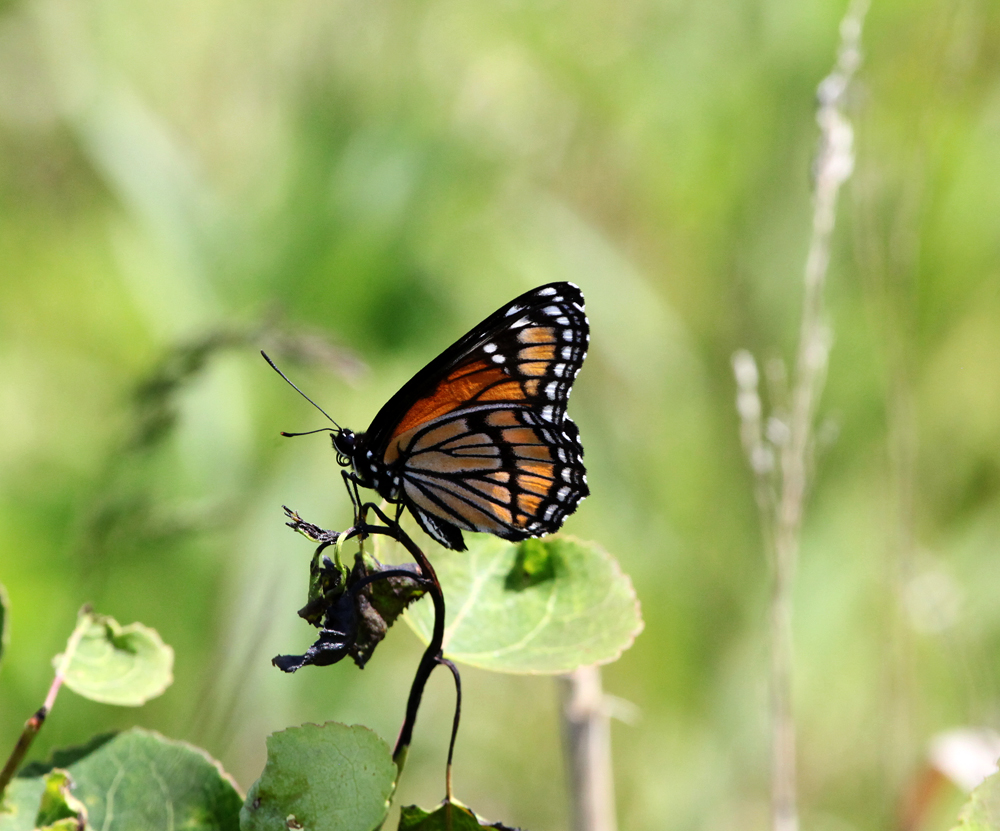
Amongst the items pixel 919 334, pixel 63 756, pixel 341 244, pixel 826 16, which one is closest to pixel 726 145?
pixel 826 16

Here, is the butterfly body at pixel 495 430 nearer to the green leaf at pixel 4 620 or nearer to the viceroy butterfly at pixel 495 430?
the viceroy butterfly at pixel 495 430

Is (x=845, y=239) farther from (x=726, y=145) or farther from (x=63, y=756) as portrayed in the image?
(x=63, y=756)

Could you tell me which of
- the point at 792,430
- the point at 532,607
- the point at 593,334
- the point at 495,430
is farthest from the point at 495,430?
the point at 593,334

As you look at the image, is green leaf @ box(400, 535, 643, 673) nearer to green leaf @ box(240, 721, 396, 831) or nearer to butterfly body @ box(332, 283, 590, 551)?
green leaf @ box(240, 721, 396, 831)

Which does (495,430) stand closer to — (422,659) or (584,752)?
(584,752)

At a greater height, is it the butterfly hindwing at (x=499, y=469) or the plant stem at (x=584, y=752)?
the butterfly hindwing at (x=499, y=469)

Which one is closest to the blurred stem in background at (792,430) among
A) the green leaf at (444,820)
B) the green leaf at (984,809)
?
the green leaf at (984,809)
